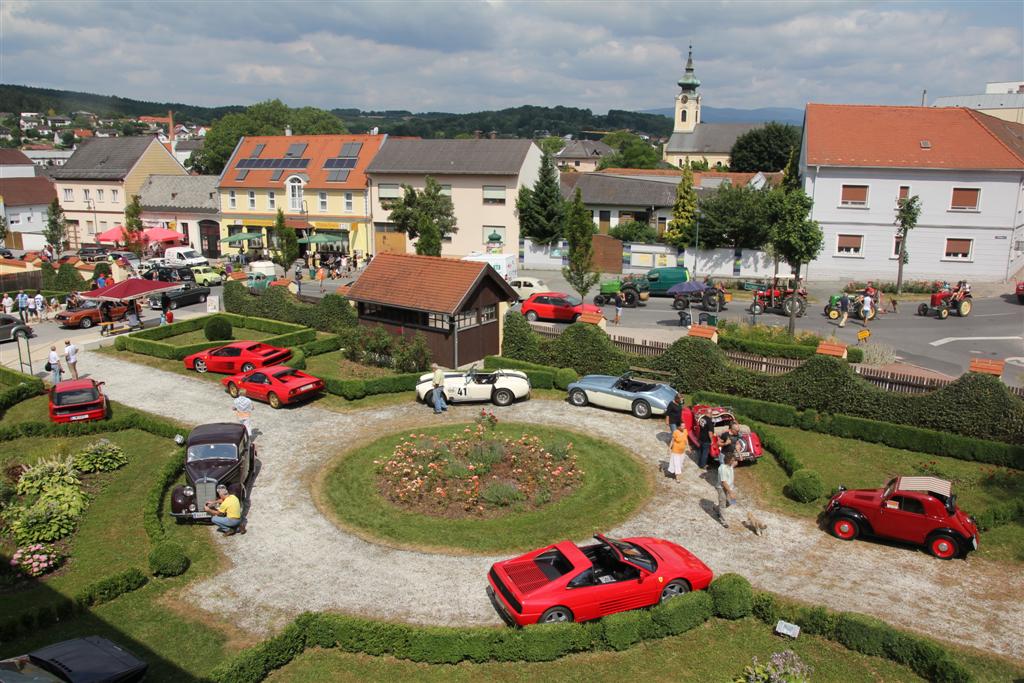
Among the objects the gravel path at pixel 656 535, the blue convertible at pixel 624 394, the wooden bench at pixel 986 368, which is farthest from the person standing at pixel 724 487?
the wooden bench at pixel 986 368

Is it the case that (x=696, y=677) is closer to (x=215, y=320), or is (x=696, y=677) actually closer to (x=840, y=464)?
(x=840, y=464)

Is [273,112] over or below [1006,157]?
over

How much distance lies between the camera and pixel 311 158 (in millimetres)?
59906

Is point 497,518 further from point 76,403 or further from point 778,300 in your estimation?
point 778,300

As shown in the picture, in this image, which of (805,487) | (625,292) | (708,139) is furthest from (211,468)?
(708,139)

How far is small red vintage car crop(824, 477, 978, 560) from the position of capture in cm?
1603

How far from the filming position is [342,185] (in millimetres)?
56781

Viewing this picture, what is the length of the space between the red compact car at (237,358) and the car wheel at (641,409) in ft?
45.7

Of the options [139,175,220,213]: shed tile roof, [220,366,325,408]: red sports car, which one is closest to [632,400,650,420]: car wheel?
[220,366,325,408]: red sports car

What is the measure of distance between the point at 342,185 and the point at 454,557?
4538 centimetres

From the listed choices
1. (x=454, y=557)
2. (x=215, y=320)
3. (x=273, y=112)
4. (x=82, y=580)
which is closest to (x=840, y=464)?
(x=454, y=557)

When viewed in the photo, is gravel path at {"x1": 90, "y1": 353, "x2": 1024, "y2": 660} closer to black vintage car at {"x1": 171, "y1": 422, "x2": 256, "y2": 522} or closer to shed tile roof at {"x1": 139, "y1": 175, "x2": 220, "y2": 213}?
black vintage car at {"x1": 171, "y1": 422, "x2": 256, "y2": 522}

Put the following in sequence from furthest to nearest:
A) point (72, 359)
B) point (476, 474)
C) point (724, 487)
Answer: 1. point (72, 359)
2. point (476, 474)
3. point (724, 487)

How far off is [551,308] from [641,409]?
12573 mm
